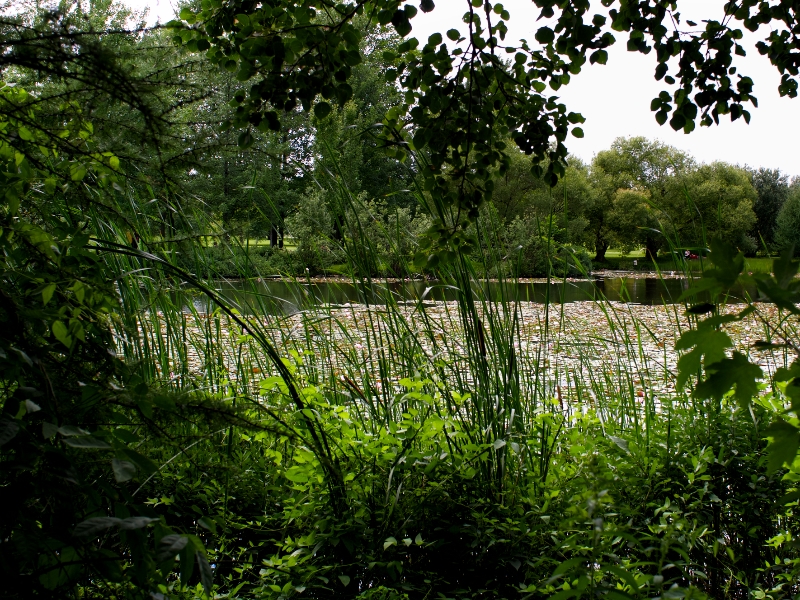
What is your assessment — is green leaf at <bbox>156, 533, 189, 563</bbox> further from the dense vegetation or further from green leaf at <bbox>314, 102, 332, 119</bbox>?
green leaf at <bbox>314, 102, 332, 119</bbox>

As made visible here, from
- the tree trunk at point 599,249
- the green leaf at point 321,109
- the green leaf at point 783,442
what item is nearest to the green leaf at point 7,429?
the green leaf at point 783,442

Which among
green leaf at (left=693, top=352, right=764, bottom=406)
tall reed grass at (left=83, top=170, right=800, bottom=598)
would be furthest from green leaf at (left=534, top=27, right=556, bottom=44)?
green leaf at (left=693, top=352, right=764, bottom=406)

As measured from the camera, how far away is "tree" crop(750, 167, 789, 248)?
118ft

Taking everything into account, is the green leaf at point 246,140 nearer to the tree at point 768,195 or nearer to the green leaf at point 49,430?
the green leaf at point 49,430

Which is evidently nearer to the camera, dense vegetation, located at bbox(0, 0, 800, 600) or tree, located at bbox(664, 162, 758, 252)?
dense vegetation, located at bbox(0, 0, 800, 600)

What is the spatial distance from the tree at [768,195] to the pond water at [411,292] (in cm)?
2227

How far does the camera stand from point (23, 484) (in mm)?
714

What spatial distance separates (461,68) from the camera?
189 cm

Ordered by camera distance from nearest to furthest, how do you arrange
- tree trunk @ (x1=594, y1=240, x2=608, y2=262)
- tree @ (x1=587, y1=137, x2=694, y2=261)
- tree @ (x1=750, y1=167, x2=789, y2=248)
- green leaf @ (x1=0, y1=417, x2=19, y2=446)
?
green leaf @ (x1=0, y1=417, x2=19, y2=446) → tree @ (x1=587, y1=137, x2=694, y2=261) → tree trunk @ (x1=594, y1=240, x2=608, y2=262) → tree @ (x1=750, y1=167, x2=789, y2=248)

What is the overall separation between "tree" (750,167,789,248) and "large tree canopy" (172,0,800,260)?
38.0 metres

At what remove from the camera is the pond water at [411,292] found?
2332 mm

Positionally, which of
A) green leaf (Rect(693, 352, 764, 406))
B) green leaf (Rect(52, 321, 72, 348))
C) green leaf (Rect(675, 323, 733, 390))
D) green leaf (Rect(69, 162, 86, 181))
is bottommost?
green leaf (Rect(693, 352, 764, 406))

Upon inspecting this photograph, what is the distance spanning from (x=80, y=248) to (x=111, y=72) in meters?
0.44

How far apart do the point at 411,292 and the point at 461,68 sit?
1.08 m
